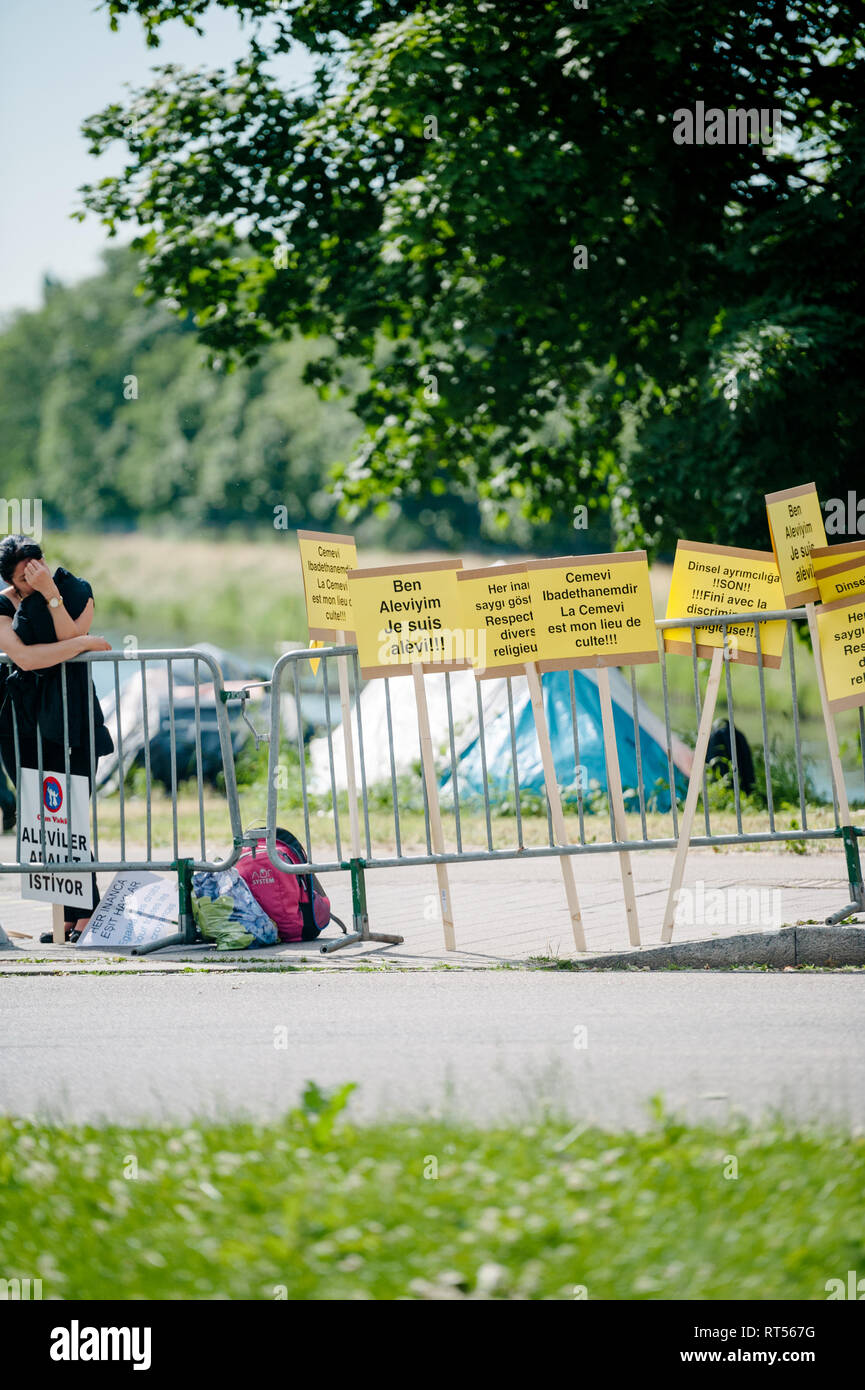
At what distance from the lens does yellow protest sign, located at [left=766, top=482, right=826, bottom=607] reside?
722 centimetres

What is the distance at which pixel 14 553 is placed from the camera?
7352 mm

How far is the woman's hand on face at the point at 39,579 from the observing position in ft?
24.0

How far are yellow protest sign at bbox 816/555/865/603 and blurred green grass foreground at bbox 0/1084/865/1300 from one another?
12.8 ft

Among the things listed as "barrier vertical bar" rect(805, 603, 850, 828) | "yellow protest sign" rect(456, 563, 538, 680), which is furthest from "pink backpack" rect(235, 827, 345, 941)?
"barrier vertical bar" rect(805, 603, 850, 828)

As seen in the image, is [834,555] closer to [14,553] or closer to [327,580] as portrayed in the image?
[327,580]

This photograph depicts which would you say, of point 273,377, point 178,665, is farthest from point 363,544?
point 178,665

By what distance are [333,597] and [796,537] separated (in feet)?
7.45

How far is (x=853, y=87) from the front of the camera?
14.7m

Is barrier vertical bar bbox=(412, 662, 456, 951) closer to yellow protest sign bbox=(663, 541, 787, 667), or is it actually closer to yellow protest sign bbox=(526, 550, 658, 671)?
yellow protest sign bbox=(526, 550, 658, 671)

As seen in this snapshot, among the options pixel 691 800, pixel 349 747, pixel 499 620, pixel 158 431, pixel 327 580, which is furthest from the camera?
pixel 158 431

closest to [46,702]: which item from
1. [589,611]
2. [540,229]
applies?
[589,611]

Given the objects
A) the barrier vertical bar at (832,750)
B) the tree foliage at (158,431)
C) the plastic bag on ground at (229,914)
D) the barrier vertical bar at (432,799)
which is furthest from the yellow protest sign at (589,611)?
the tree foliage at (158,431)

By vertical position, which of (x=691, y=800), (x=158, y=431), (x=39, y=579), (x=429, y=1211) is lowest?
(x=429, y=1211)

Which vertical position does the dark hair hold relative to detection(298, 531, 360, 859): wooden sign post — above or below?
above
